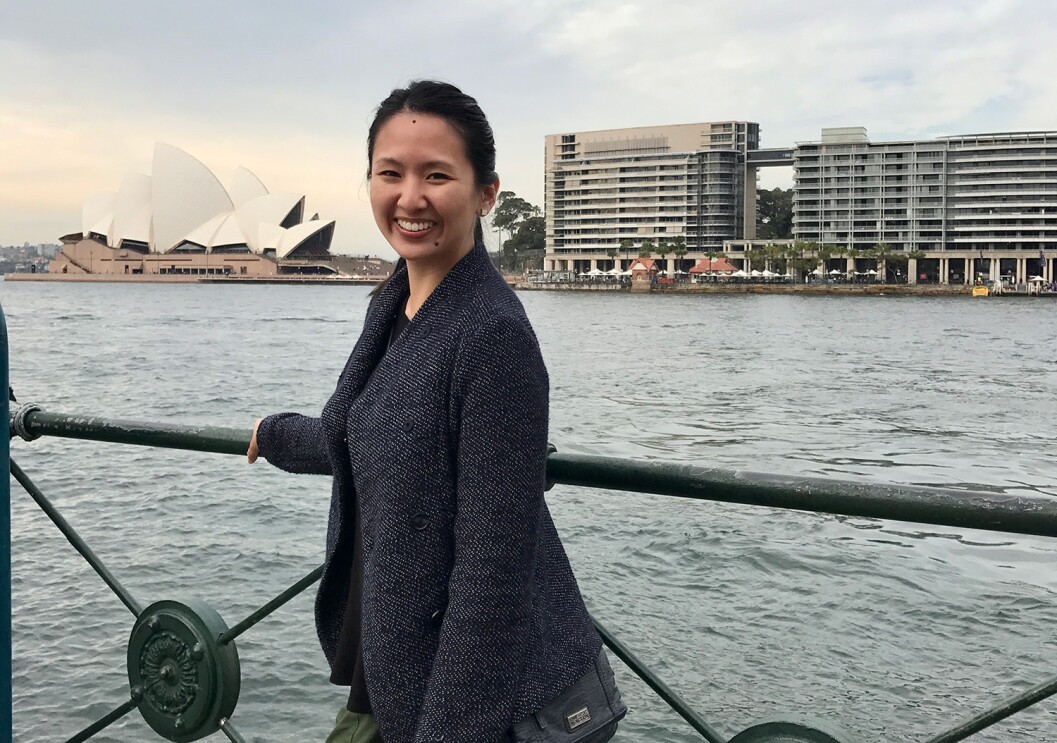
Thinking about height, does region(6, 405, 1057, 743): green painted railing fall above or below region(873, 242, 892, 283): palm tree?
below

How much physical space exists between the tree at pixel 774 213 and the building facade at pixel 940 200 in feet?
42.0

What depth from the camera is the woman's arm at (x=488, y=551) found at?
1.10m

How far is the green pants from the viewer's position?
129 centimetres

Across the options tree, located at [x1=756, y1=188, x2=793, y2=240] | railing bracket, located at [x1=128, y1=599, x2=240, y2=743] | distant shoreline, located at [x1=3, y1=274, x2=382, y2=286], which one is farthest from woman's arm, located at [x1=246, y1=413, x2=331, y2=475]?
tree, located at [x1=756, y1=188, x2=793, y2=240]

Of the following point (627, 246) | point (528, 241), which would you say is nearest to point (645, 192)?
point (627, 246)

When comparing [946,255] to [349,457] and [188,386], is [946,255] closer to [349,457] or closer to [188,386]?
[188,386]

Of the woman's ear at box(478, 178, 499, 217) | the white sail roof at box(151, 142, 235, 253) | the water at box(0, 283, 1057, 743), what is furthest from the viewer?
the white sail roof at box(151, 142, 235, 253)

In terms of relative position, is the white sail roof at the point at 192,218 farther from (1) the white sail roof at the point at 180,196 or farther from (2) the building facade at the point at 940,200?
(2) the building facade at the point at 940,200

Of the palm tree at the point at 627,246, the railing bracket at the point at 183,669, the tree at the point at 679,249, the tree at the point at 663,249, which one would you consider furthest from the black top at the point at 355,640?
the palm tree at the point at 627,246

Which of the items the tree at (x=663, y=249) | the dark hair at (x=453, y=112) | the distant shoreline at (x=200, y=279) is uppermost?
the tree at (x=663, y=249)

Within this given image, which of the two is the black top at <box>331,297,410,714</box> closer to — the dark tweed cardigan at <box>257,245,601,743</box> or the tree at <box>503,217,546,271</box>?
the dark tweed cardigan at <box>257,245,601,743</box>

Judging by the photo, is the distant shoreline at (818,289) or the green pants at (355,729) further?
the distant shoreline at (818,289)

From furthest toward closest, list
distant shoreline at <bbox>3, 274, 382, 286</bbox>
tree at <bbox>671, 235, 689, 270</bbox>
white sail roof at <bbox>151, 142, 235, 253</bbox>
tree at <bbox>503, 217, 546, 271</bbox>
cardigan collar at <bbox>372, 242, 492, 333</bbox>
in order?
1. tree at <bbox>503, 217, 546, 271</bbox>
2. tree at <bbox>671, 235, 689, 270</bbox>
3. distant shoreline at <bbox>3, 274, 382, 286</bbox>
4. white sail roof at <bbox>151, 142, 235, 253</bbox>
5. cardigan collar at <bbox>372, 242, 492, 333</bbox>

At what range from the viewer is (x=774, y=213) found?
10681 cm
